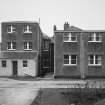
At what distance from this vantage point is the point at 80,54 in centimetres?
3186

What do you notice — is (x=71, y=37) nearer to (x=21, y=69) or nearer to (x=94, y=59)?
(x=94, y=59)

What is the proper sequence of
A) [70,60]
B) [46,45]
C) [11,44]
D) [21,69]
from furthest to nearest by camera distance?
[46,45] → [11,44] → [21,69] → [70,60]

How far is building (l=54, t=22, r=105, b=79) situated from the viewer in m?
31.5

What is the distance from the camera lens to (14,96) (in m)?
18.2

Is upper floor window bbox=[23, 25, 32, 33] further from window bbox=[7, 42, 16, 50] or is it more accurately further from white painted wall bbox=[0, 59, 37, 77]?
white painted wall bbox=[0, 59, 37, 77]

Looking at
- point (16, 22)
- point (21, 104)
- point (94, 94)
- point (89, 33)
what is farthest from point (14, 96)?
point (16, 22)

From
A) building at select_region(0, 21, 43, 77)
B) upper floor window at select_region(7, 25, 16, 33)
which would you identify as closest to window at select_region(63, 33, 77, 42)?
building at select_region(0, 21, 43, 77)

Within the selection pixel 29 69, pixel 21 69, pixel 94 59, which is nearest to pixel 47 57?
pixel 29 69

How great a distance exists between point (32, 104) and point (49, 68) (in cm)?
2838

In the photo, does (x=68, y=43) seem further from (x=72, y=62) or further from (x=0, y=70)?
(x=0, y=70)

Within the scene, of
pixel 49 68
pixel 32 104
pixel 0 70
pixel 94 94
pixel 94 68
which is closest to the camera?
pixel 32 104

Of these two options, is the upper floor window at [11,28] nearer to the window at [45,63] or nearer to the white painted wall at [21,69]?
the white painted wall at [21,69]

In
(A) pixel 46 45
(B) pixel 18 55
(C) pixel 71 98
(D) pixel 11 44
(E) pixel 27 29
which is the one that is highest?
(E) pixel 27 29

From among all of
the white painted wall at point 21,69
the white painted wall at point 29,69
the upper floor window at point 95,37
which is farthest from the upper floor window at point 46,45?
the upper floor window at point 95,37
